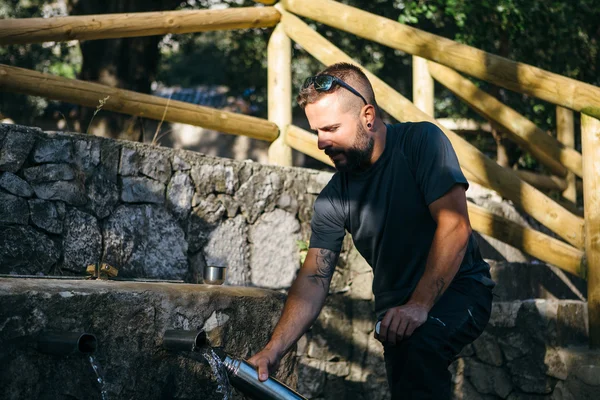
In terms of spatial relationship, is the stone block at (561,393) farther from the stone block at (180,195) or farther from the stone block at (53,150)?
the stone block at (53,150)

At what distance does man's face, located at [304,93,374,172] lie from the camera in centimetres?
333

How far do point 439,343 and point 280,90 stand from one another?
319 cm

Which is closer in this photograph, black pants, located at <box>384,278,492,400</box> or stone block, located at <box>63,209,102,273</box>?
black pants, located at <box>384,278,492,400</box>

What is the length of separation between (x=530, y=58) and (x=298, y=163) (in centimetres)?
917

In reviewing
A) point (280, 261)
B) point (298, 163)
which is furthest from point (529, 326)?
point (298, 163)

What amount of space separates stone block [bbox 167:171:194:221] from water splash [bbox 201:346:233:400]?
1409 millimetres

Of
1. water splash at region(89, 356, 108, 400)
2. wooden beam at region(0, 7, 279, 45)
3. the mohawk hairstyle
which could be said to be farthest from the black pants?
wooden beam at region(0, 7, 279, 45)

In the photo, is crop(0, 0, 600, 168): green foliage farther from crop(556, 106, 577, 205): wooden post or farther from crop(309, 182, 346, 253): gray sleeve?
crop(309, 182, 346, 253): gray sleeve

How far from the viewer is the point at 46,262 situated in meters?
3.98

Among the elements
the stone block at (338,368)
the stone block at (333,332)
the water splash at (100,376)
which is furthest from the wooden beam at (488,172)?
the water splash at (100,376)

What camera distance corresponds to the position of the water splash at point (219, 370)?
10.1 ft

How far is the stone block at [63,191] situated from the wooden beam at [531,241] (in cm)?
250

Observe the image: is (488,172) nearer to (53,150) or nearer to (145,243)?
(145,243)

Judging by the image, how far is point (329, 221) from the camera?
3547 millimetres
